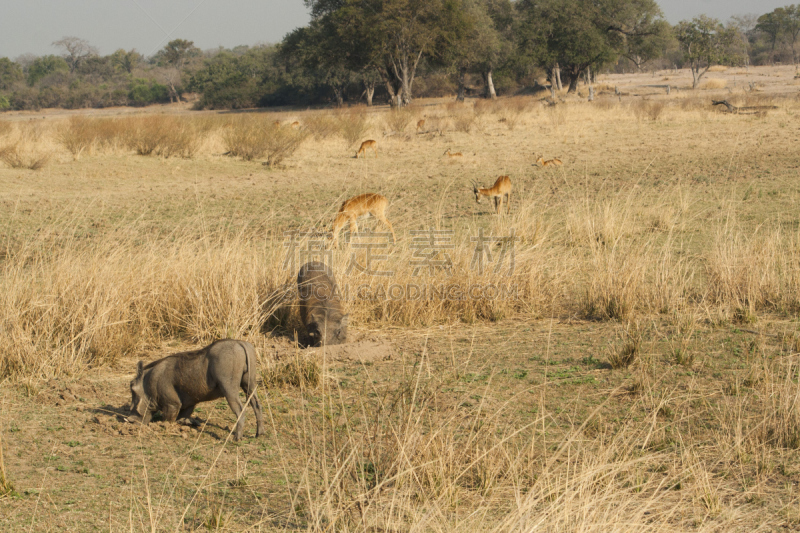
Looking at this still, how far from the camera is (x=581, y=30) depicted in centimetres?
3625

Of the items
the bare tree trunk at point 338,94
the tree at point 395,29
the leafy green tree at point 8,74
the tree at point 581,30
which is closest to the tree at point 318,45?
the tree at point 395,29

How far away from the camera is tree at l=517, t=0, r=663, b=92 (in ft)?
119

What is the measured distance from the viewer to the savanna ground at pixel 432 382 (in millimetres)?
2631

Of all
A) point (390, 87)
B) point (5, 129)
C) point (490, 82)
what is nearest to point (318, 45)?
point (390, 87)

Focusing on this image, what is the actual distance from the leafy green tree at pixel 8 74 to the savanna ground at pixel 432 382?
64.2m

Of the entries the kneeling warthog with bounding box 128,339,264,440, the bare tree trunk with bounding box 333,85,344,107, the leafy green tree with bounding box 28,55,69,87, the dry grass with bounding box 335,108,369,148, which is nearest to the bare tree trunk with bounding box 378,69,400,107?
the bare tree trunk with bounding box 333,85,344,107

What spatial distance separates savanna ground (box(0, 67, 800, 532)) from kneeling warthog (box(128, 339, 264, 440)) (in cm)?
12

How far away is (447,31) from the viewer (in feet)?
104

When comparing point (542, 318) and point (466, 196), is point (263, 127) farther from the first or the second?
point (542, 318)

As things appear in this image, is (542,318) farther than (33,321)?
Yes

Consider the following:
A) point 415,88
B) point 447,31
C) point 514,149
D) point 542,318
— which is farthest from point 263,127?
point 415,88

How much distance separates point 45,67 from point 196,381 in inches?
3316

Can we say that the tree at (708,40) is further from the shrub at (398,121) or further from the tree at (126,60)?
the tree at (126,60)

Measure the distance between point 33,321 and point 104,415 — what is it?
141 centimetres
